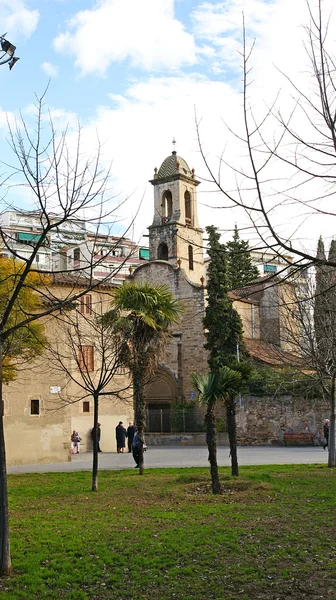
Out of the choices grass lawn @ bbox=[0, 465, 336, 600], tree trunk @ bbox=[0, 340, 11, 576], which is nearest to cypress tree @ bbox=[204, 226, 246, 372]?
grass lawn @ bbox=[0, 465, 336, 600]

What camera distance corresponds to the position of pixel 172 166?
49969 mm

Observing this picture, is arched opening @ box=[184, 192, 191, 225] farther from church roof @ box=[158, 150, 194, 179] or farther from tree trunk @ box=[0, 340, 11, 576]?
tree trunk @ box=[0, 340, 11, 576]

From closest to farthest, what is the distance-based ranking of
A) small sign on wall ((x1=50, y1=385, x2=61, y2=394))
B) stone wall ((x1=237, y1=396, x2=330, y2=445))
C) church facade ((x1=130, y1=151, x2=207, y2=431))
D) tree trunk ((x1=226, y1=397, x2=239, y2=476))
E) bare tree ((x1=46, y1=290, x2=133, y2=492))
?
1. bare tree ((x1=46, y1=290, x2=133, y2=492))
2. tree trunk ((x1=226, y1=397, x2=239, y2=476))
3. small sign on wall ((x1=50, y1=385, x2=61, y2=394))
4. stone wall ((x1=237, y1=396, x2=330, y2=445))
5. church facade ((x1=130, y1=151, x2=207, y2=431))

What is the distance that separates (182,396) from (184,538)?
114ft

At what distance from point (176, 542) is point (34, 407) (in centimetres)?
1830

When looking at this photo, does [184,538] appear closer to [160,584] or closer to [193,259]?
[160,584]

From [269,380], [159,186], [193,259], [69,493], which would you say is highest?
[159,186]

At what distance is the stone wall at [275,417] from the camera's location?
110 ft

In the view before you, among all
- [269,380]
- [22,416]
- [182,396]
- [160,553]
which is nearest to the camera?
[160,553]

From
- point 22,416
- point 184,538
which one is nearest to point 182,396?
point 22,416

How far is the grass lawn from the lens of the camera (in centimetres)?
744

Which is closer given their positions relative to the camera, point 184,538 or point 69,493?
point 184,538

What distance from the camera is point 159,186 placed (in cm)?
4981

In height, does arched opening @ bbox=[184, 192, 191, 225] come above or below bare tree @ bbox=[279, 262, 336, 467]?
above
